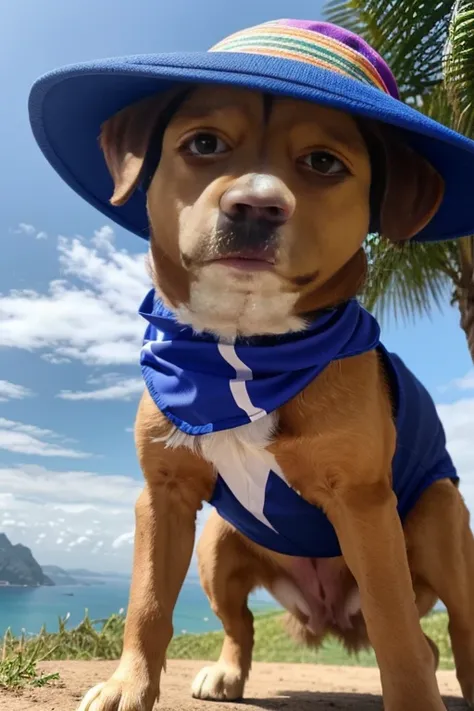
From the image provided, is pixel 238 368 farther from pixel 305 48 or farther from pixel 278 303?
pixel 305 48

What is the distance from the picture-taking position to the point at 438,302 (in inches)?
323

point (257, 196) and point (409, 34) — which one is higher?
point (409, 34)

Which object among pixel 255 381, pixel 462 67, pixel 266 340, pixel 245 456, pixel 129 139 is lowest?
pixel 245 456

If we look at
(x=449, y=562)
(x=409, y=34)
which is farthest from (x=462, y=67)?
(x=449, y=562)

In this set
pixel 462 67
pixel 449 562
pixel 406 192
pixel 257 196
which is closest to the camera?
pixel 257 196

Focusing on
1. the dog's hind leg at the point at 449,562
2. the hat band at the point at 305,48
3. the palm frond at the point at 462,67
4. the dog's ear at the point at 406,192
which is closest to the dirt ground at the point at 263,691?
the dog's hind leg at the point at 449,562

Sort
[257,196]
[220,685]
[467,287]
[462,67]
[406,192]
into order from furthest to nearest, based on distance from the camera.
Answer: [467,287] → [462,67] → [220,685] → [406,192] → [257,196]

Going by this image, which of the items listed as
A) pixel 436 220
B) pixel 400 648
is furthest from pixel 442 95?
pixel 400 648

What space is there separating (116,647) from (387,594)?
2.96 metres

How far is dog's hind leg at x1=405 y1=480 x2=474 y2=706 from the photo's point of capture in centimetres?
241

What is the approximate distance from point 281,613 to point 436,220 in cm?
192

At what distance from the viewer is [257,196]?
1565 millimetres

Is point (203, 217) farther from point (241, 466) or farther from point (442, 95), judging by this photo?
point (442, 95)

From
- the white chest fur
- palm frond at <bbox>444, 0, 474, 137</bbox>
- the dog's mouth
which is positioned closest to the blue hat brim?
the dog's mouth
